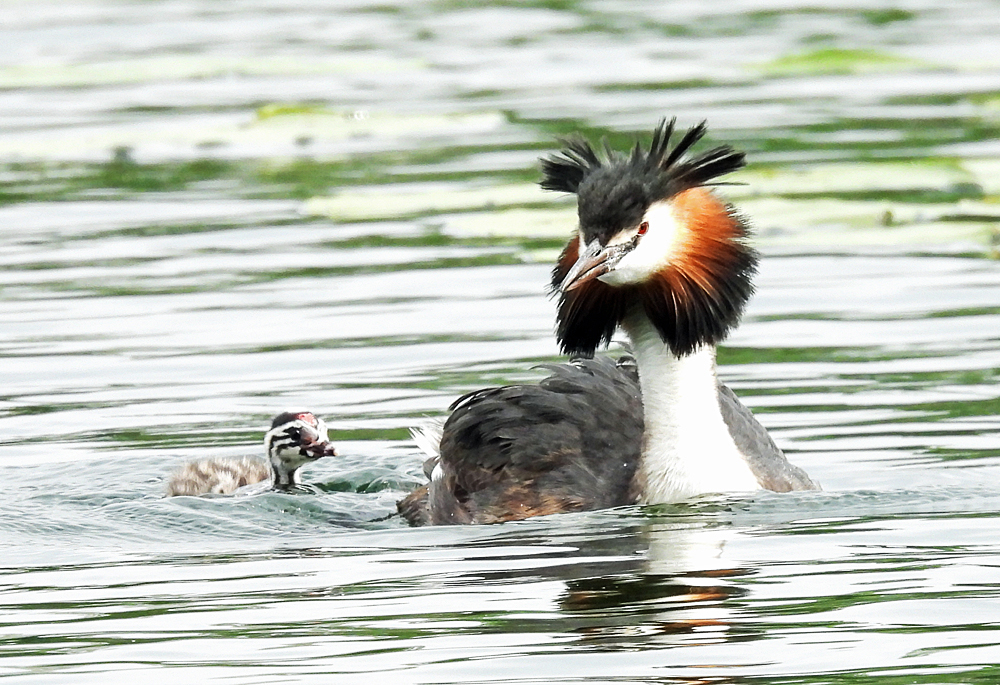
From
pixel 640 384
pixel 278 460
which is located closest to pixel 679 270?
pixel 640 384

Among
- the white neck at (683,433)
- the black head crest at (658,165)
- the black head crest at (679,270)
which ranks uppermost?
the black head crest at (658,165)

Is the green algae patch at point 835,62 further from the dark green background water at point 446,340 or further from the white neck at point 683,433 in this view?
the white neck at point 683,433

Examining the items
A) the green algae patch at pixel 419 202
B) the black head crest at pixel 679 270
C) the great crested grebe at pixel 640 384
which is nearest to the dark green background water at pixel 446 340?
the green algae patch at pixel 419 202

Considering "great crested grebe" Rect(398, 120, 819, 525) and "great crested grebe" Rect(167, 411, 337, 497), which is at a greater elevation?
"great crested grebe" Rect(398, 120, 819, 525)

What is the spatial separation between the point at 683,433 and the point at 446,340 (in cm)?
387

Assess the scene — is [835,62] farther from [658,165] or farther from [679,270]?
[679,270]

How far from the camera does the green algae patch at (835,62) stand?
2161 cm

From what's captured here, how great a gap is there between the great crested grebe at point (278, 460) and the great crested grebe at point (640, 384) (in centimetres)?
90

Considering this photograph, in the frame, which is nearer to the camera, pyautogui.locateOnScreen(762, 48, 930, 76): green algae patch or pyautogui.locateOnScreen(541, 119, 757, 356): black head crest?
pyautogui.locateOnScreen(541, 119, 757, 356): black head crest

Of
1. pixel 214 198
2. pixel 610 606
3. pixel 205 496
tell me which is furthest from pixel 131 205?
pixel 610 606

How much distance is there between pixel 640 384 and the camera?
32.4ft

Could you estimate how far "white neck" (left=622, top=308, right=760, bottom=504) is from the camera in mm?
9445

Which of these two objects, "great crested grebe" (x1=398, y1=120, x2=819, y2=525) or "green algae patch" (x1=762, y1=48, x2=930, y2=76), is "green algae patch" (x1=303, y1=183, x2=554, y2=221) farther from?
"great crested grebe" (x1=398, y1=120, x2=819, y2=525)

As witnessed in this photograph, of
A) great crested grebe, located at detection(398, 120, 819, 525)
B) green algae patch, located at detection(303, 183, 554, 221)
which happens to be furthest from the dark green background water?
great crested grebe, located at detection(398, 120, 819, 525)
